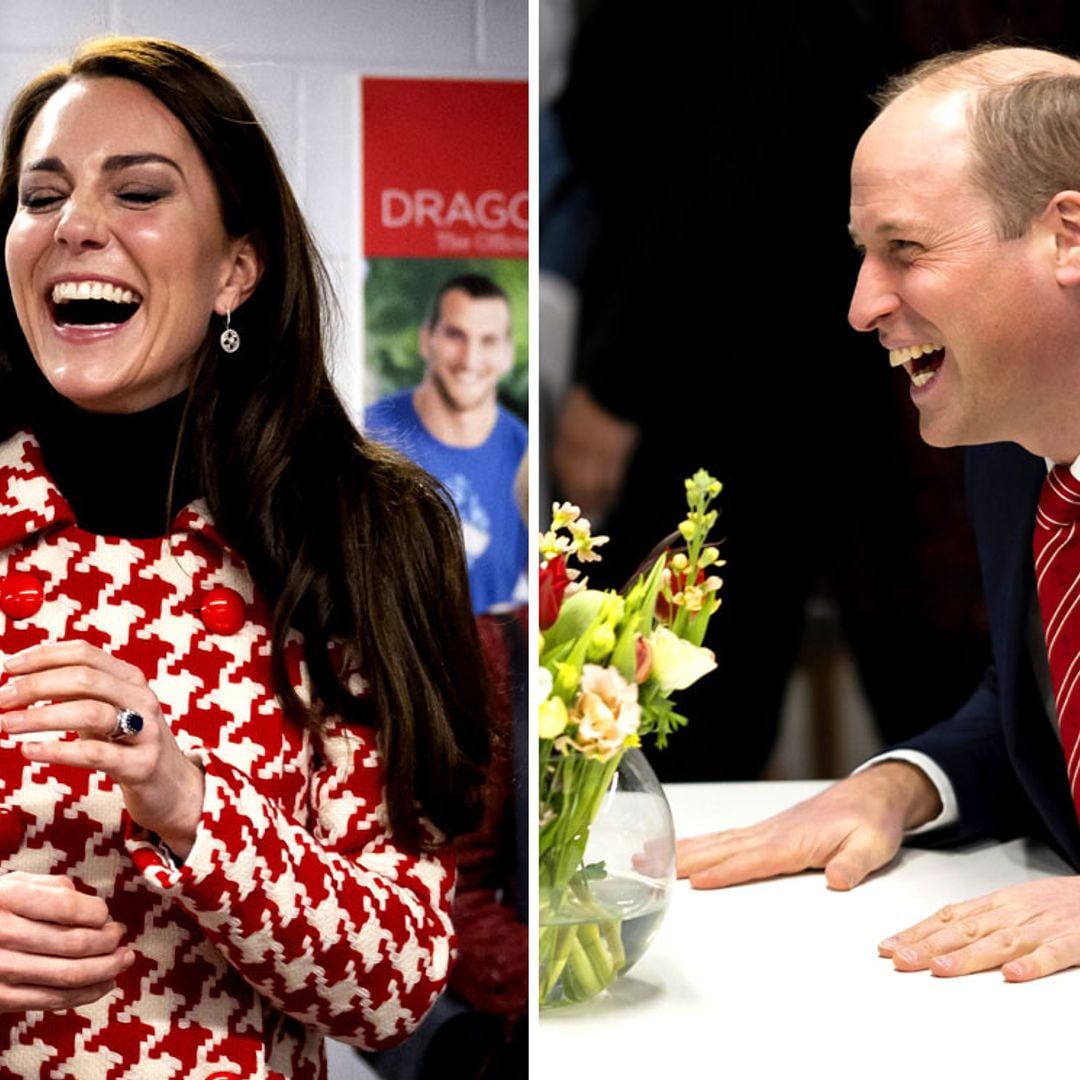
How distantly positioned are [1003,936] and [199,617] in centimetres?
63

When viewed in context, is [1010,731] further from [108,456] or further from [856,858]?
[108,456]

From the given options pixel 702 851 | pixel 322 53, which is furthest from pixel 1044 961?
pixel 322 53

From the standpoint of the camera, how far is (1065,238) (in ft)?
4.21

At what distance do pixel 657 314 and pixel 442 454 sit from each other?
1.26 metres

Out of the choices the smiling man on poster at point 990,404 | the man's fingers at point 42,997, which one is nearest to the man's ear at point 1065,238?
the smiling man on poster at point 990,404

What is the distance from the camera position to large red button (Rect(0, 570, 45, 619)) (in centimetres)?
103

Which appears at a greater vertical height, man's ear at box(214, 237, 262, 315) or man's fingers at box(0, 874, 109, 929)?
man's ear at box(214, 237, 262, 315)

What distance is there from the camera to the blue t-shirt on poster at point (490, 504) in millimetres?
1271

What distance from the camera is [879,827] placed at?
4.49 ft

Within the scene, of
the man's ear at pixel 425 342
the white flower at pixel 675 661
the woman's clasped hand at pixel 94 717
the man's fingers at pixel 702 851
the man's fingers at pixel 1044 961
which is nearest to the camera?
the woman's clasped hand at pixel 94 717

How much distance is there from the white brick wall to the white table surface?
49 cm

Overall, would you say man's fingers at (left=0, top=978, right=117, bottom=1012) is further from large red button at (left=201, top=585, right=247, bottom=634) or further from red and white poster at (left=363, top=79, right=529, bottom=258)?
red and white poster at (left=363, top=79, right=529, bottom=258)

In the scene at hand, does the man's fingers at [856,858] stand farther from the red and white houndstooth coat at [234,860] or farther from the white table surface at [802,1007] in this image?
the red and white houndstooth coat at [234,860]

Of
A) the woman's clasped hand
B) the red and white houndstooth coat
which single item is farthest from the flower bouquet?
the woman's clasped hand
